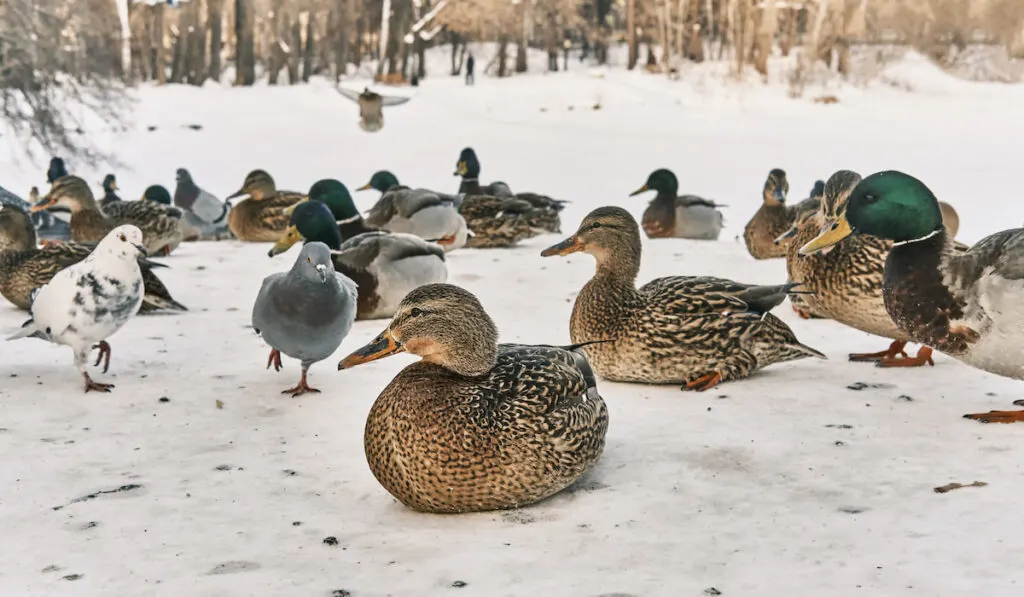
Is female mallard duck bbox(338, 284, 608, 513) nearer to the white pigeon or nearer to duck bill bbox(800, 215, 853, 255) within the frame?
duck bill bbox(800, 215, 853, 255)

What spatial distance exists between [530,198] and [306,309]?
19.9 ft

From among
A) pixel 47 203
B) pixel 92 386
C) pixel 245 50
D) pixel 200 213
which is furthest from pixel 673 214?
pixel 245 50

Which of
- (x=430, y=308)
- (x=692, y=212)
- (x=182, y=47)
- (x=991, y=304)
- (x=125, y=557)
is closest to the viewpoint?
(x=125, y=557)

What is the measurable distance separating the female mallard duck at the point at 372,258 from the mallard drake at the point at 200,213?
4270 mm

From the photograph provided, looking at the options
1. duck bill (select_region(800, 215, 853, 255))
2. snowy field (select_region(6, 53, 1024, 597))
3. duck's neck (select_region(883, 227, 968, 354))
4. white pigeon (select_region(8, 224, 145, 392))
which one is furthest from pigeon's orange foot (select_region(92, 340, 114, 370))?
duck's neck (select_region(883, 227, 968, 354))

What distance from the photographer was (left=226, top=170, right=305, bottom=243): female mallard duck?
9047mm

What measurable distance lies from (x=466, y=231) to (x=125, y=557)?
597 centimetres

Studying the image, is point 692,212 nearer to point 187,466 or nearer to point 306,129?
point 187,466

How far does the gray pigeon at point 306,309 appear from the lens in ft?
13.9

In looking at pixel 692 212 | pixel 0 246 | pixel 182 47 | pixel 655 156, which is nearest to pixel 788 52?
pixel 655 156

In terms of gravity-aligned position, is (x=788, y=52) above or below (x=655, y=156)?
above

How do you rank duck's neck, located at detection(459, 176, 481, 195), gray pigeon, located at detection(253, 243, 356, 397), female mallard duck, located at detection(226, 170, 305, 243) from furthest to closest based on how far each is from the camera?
duck's neck, located at detection(459, 176, 481, 195) < female mallard duck, located at detection(226, 170, 305, 243) < gray pigeon, located at detection(253, 243, 356, 397)

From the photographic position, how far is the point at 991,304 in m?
3.50

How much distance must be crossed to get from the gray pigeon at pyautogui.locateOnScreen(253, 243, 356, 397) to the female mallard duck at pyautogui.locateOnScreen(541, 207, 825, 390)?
103 cm
